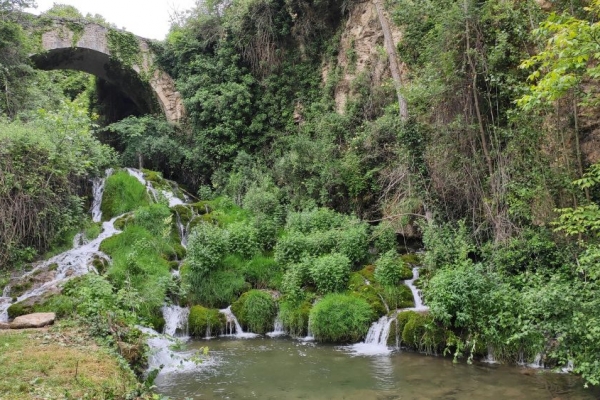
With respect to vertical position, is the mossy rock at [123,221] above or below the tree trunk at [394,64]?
below

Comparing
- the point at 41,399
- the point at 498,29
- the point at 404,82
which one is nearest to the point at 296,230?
the point at 404,82

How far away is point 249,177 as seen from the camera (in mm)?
→ 16203

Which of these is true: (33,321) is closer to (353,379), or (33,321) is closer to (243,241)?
(243,241)

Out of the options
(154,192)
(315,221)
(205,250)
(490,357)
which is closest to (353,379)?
(490,357)

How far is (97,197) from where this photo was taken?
14719mm

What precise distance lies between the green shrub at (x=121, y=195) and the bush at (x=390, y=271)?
8491 millimetres

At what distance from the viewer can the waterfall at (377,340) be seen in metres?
8.65

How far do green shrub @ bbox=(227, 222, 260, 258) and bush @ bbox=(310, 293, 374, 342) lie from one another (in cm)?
301

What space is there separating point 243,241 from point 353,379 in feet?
18.7

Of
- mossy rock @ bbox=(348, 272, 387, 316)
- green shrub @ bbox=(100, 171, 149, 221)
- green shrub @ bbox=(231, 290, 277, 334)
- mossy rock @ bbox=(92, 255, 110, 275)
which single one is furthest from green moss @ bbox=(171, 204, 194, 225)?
mossy rock @ bbox=(348, 272, 387, 316)

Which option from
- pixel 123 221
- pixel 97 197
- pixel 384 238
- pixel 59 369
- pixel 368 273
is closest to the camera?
pixel 59 369

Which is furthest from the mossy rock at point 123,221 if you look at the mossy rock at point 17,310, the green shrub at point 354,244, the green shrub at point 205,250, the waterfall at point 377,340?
the waterfall at point 377,340

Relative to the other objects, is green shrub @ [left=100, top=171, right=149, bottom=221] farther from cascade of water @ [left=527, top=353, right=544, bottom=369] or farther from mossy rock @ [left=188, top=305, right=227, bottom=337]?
cascade of water @ [left=527, top=353, right=544, bottom=369]

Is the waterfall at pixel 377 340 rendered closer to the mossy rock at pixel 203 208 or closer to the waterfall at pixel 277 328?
the waterfall at pixel 277 328
